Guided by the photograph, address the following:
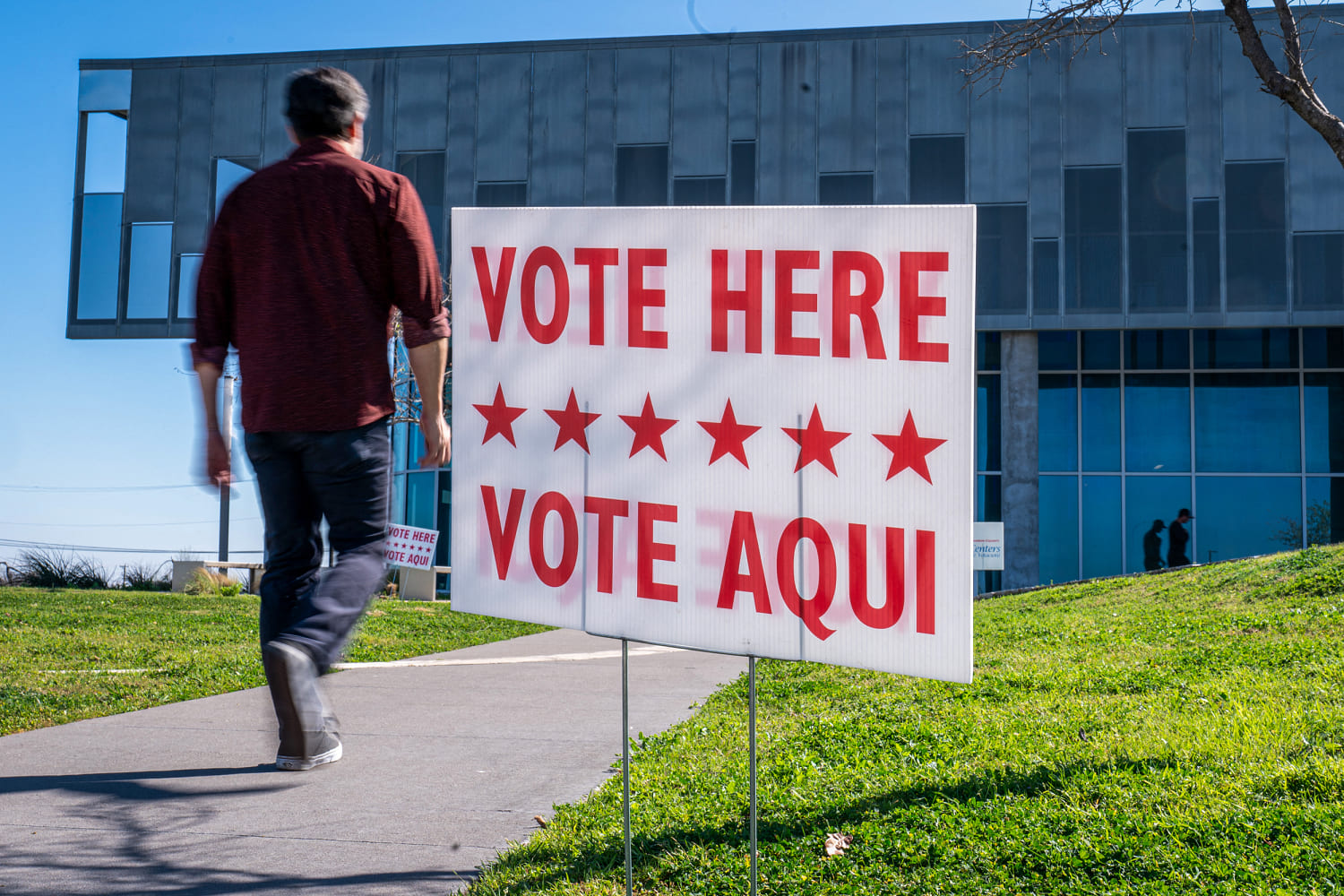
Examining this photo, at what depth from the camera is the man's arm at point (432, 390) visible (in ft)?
9.89

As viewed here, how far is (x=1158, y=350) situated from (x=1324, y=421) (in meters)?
3.43

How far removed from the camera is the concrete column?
22.9 m

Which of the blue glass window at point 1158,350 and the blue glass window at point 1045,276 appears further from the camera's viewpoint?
the blue glass window at point 1158,350

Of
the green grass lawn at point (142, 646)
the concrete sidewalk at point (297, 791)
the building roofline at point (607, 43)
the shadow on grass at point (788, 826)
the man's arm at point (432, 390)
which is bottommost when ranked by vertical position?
the green grass lawn at point (142, 646)

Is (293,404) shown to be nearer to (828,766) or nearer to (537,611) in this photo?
(537,611)

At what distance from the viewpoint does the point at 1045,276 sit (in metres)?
22.7

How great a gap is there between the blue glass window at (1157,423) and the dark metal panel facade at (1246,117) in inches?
179

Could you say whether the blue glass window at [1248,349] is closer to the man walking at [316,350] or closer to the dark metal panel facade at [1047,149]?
the dark metal panel facade at [1047,149]

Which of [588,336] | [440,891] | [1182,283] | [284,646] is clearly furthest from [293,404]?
[1182,283]

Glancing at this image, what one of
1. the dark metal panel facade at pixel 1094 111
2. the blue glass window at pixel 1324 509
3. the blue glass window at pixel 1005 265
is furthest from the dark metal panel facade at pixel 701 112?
the blue glass window at pixel 1324 509

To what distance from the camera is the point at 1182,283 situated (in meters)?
22.2

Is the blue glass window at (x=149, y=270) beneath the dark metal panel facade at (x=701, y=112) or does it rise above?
beneath

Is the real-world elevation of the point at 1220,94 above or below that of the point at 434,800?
above

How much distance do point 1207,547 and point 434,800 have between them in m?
21.7
